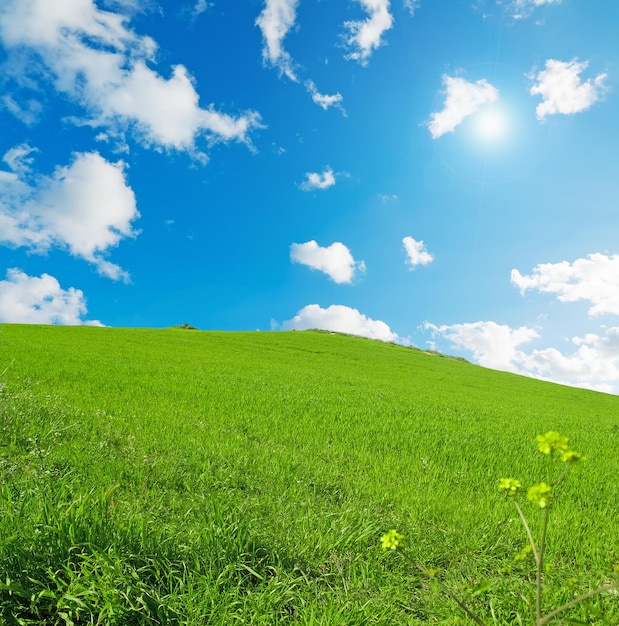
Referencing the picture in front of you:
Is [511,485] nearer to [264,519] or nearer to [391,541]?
Answer: [391,541]

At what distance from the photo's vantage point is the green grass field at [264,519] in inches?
123

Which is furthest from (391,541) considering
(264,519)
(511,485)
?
(264,519)

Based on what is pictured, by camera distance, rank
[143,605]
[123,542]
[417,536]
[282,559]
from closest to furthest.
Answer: [143,605] → [123,542] → [282,559] → [417,536]

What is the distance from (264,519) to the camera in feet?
14.1

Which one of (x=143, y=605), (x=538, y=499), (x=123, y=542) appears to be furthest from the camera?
(x=123, y=542)

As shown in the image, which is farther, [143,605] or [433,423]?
[433,423]

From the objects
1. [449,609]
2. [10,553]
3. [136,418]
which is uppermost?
[136,418]

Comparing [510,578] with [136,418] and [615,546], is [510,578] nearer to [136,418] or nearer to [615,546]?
[615,546]

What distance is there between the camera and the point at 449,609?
135 inches

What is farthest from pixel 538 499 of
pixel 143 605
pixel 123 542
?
pixel 123 542

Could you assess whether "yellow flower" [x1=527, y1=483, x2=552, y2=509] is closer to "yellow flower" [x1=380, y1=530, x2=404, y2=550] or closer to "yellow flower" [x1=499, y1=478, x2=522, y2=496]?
"yellow flower" [x1=499, y1=478, x2=522, y2=496]

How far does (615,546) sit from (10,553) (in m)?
5.92

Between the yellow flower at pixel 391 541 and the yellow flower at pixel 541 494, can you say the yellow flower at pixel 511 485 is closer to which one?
the yellow flower at pixel 541 494

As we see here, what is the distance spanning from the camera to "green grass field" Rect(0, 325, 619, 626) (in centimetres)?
311
